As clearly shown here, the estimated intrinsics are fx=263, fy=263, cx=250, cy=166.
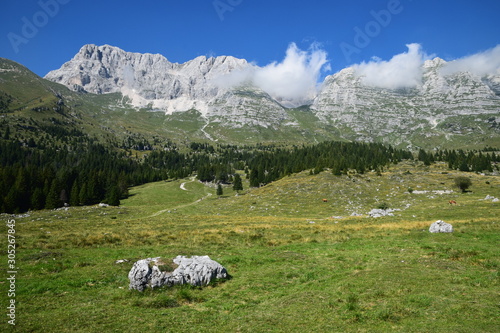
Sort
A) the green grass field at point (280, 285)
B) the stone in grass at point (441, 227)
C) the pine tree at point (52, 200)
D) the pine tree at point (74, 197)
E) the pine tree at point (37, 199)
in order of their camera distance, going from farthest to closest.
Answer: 1. the pine tree at point (74, 197)
2. the pine tree at point (52, 200)
3. the pine tree at point (37, 199)
4. the stone in grass at point (441, 227)
5. the green grass field at point (280, 285)

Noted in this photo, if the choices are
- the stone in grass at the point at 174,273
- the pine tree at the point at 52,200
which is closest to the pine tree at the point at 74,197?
the pine tree at the point at 52,200

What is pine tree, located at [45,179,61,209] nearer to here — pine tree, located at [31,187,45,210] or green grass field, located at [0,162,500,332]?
pine tree, located at [31,187,45,210]

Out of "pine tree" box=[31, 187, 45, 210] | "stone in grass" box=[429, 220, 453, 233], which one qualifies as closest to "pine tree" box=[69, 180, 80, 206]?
"pine tree" box=[31, 187, 45, 210]

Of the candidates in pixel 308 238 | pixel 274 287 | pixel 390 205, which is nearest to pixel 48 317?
pixel 274 287

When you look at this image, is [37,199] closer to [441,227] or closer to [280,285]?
[280,285]

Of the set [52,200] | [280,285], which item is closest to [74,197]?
[52,200]

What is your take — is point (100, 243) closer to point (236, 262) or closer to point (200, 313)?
point (236, 262)

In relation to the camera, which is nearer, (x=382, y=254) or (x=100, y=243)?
(x=382, y=254)

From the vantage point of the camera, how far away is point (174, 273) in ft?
53.5

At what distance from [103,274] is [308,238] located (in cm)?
2194

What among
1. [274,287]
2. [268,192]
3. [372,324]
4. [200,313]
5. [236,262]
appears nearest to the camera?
[372,324]

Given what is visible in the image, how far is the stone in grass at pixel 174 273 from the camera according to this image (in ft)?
50.7

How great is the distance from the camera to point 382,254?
22.5 meters

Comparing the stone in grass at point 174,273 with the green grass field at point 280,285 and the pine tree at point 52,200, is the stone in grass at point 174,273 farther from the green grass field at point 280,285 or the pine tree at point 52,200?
the pine tree at point 52,200
